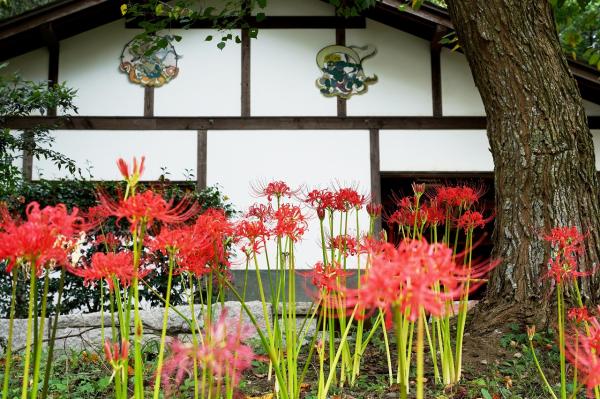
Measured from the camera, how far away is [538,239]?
3.56 meters

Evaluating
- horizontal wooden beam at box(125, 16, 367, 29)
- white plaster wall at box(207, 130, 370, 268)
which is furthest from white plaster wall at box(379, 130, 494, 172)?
horizontal wooden beam at box(125, 16, 367, 29)

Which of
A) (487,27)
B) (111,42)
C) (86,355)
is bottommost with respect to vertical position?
(86,355)

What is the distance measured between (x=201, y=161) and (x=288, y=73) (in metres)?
1.54

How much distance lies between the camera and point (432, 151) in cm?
727

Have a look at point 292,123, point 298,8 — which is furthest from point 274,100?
point 298,8

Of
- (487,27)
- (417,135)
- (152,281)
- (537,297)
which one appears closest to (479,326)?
(537,297)

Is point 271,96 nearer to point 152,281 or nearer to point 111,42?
point 111,42

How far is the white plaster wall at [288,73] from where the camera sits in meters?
7.36

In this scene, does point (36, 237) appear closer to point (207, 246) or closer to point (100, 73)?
point (207, 246)

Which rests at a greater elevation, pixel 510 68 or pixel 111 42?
pixel 111 42

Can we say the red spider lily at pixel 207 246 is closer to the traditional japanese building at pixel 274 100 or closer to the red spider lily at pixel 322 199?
the red spider lily at pixel 322 199

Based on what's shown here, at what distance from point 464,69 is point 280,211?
604cm

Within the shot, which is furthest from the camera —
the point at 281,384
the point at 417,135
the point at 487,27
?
the point at 417,135

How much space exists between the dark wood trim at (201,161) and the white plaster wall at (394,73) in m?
1.79
